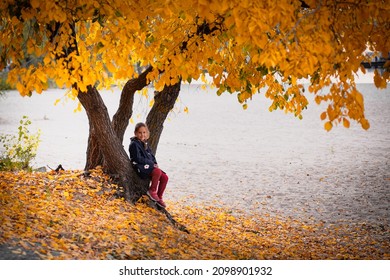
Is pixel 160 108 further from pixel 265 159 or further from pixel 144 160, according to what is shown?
pixel 265 159

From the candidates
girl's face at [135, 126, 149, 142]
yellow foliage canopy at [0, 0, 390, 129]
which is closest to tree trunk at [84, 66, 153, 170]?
girl's face at [135, 126, 149, 142]

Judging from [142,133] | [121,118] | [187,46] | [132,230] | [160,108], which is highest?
[187,46]

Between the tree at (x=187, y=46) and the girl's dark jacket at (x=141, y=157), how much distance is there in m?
0.11

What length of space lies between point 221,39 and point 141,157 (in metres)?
1.85

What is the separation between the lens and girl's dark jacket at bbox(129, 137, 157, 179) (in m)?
6.44

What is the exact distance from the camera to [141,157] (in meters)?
6.50

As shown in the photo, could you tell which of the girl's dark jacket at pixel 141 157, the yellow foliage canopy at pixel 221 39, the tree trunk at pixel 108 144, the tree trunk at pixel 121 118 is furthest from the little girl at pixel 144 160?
the yellow foliage canopy at pixel 221 39

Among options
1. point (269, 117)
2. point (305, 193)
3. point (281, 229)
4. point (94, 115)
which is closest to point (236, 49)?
point (94, 115)

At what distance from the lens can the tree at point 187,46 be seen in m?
3.54

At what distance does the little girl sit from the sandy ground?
5.40 feet

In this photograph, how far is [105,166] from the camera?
21.6ft

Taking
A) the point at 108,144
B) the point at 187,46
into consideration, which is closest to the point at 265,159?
the point at 108,144

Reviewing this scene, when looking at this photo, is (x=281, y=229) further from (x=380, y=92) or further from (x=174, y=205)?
(x=380, y=92)

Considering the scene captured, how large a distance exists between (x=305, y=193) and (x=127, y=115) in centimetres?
406
